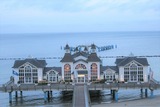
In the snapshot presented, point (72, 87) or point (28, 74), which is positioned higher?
point (28, 74)

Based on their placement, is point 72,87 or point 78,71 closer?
point 72,87

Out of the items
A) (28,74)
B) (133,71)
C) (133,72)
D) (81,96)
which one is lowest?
(81,96)

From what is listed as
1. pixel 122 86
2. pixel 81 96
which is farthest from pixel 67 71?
pixel 81 96

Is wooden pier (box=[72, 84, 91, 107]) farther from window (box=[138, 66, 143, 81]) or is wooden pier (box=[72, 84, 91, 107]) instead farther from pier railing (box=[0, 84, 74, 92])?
window (box=[138, 66, 143, 81])

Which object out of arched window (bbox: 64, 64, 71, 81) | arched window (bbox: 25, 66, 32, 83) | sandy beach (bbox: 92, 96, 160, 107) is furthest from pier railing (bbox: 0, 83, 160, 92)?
arched window (bbox: 64, 64, 71, 81)

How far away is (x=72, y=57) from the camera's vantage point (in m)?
63.0

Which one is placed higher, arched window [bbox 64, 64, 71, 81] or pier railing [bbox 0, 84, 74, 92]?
arched window [bbox 64, 64, 71, 81]

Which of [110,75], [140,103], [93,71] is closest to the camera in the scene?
[140,103]

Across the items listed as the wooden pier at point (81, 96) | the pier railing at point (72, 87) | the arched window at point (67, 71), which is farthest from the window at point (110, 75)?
the arched window at point (67, 71)

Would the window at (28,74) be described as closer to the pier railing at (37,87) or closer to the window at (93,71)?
the pier railing at (37,87)

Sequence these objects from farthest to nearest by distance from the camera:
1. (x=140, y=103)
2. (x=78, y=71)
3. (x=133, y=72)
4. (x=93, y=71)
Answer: (x=93, y=71) → (x=78, y=71) → (x=133, y=72) → (x=140, y=103)

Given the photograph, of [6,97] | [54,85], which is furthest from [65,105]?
[6,97]

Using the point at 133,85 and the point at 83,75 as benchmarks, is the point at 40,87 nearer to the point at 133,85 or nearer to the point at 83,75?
the point at 83,75

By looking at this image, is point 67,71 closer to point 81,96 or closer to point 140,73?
point 140,73
